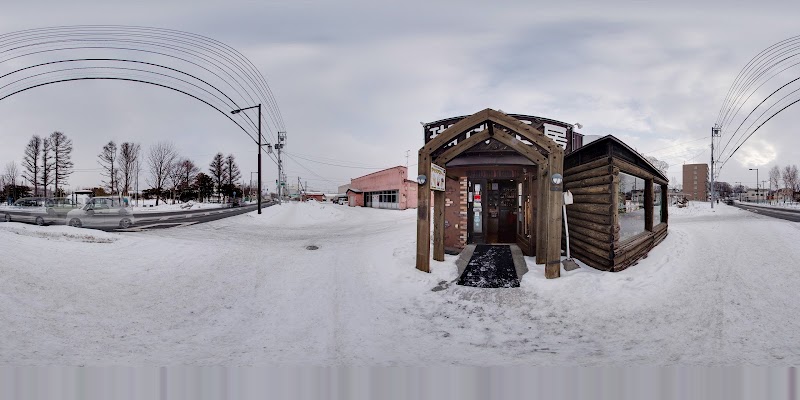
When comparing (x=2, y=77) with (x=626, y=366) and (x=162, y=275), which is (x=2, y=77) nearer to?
(x=162, y=275)

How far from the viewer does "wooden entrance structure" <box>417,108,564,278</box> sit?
6.98 meters

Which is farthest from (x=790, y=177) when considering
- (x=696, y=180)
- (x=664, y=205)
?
(x=664, y=205)

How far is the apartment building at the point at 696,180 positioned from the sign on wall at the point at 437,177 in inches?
4766

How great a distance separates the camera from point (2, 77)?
909cm

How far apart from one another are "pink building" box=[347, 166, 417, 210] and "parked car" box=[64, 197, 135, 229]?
80.0 feet

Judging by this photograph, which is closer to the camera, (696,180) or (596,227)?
(596,227)

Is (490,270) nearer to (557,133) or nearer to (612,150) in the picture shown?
(612,150)

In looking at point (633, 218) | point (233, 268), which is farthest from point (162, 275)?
point (633, 218)

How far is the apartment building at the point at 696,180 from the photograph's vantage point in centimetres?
9419

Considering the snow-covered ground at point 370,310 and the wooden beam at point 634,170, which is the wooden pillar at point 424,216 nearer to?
the snow-covered ground at point 370,310

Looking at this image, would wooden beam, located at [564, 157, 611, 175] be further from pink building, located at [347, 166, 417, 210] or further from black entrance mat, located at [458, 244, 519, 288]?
pink building, located at [347, 166, 417, 210]

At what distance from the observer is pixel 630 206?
9.04 meters

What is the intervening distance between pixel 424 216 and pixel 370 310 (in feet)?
9.67

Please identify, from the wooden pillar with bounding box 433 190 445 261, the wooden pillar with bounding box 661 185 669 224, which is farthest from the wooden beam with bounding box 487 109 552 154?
the wooden pillar with bounding box 661 185 669 224
